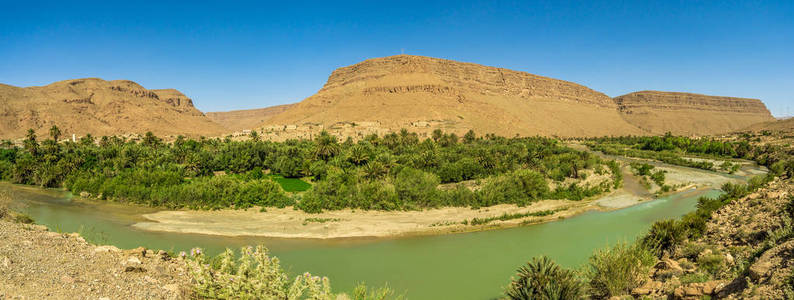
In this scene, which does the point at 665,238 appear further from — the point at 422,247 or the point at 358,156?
the point at 358,156

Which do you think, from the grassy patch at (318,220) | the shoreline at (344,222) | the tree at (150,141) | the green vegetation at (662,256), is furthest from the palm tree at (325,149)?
the green vegetation at (662,256)

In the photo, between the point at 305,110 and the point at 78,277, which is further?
the point at 305,110

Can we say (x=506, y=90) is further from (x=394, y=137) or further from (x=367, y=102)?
(x=394, y=137)

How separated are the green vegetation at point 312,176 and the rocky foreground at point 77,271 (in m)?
20.7

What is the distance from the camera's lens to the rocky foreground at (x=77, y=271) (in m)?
7.88

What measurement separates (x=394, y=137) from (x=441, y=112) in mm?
44715

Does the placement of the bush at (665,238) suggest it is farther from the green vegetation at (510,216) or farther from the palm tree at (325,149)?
the palm tree at (325,149)

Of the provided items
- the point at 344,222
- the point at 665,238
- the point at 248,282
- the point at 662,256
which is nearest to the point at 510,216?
the point at 344,222

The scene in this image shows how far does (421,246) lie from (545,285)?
13.2 metres

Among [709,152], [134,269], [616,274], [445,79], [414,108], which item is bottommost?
[616,274]

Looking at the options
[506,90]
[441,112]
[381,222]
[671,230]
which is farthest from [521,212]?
[506,90]

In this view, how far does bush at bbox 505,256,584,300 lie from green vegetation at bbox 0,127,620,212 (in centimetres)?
2099

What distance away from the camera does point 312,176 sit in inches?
2005

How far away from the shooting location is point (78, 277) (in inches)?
345
